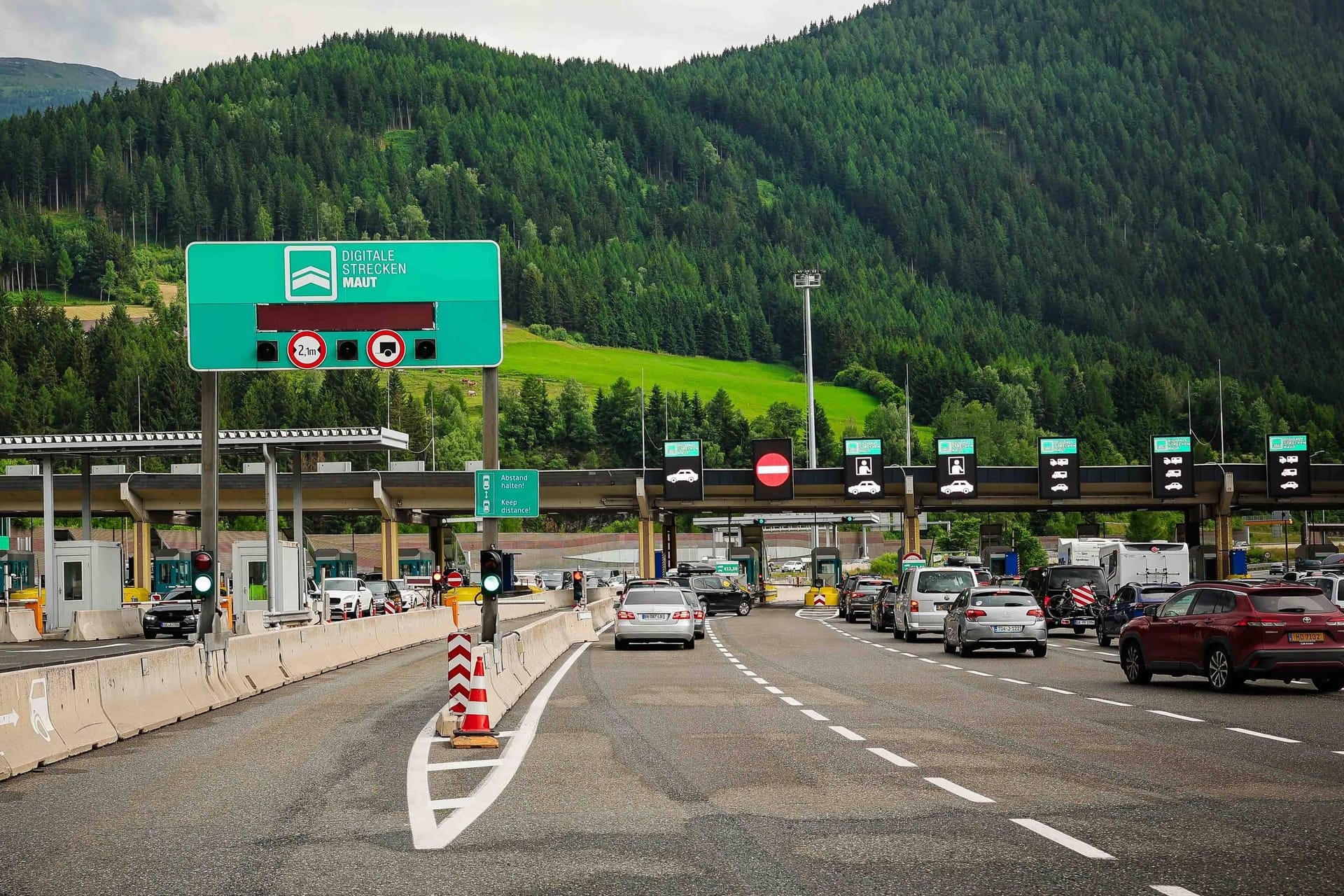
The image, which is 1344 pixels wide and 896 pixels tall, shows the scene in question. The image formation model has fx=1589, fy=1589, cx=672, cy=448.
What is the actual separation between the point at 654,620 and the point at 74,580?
21655 mm

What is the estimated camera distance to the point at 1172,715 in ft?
59.0

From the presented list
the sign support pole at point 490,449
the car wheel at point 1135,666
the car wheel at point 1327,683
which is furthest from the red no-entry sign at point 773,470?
the car wheel at point 1327,683

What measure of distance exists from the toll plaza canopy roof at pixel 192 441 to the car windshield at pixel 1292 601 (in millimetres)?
32139

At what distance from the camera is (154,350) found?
620 feet

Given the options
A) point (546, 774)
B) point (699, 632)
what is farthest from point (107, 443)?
point (546, 774)

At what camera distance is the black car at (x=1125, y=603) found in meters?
36.9

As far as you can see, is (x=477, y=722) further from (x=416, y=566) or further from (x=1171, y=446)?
(x=416, y=566)

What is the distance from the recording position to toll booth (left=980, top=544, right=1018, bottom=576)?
273 ft

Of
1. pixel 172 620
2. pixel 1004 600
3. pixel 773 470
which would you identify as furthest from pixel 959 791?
pixel 773 470

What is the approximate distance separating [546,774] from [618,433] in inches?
7050

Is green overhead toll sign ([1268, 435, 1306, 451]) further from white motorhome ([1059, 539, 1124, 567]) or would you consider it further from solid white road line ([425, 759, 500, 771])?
solid white road line ([425, 759, 500, 771])

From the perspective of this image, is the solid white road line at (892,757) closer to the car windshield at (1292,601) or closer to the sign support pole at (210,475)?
the car windshield at (1292,601)

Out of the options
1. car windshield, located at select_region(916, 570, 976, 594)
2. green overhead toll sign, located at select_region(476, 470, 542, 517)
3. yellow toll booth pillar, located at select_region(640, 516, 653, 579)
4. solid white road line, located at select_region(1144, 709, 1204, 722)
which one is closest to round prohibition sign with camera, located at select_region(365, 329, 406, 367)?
green overhead toll sign, located at select_region(476, 470, 542, 517)

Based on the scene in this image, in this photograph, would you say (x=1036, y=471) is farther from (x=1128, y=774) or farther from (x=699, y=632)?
(x=1128, y=774)
